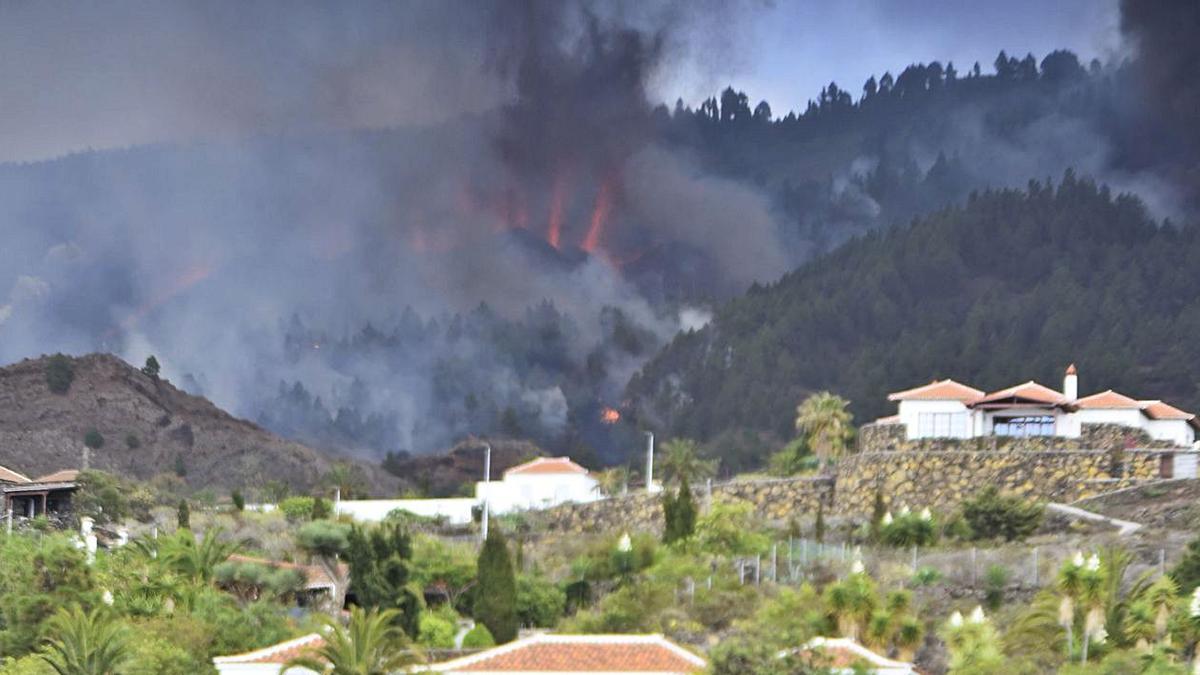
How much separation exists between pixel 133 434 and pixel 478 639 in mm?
69168

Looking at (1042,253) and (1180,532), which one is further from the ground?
(1042,253)

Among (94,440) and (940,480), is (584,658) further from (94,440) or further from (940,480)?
(94,440)

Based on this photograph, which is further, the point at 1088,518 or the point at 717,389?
the point at 717,389

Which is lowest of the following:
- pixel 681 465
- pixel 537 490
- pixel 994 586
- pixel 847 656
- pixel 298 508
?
pixel 847 656

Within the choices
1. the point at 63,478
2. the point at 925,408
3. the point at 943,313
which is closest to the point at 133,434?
the point at 63,478

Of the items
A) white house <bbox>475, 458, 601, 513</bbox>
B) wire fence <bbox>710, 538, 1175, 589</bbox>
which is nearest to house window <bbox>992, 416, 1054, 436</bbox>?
wire fence <bbox>710, 538, 1175, 589</bbox>

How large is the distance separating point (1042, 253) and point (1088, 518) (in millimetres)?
73406

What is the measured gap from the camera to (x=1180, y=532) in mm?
78188

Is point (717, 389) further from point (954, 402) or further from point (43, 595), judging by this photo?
point (43, 595)

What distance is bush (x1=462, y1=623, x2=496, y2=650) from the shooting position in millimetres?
74688

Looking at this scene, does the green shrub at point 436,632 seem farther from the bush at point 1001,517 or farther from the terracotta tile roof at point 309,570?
the bush at point 1001,517

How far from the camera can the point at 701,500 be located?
3814 inches

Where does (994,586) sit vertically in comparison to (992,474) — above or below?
below

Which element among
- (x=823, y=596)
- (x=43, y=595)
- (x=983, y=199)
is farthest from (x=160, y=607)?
(x=983, y=199)
